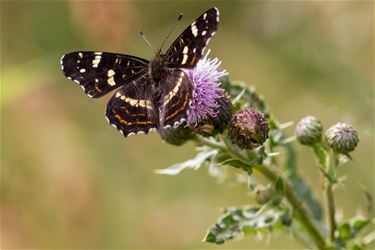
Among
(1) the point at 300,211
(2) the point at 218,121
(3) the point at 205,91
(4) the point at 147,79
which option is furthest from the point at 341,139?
(4) the point at 147,79

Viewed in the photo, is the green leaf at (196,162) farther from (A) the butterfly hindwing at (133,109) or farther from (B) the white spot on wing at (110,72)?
(B) the white spot on wing at (110,72)

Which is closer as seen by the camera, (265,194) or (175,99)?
(175,99)

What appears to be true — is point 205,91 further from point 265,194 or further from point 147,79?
point 265,194

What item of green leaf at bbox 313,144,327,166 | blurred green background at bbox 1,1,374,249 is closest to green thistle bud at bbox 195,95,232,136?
green leaf at bbox 313,144,327,166

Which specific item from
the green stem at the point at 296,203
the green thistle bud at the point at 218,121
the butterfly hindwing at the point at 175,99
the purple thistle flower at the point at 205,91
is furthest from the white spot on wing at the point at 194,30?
the green stem at the point at 296,203

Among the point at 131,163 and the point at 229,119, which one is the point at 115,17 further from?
the point at 229,119
